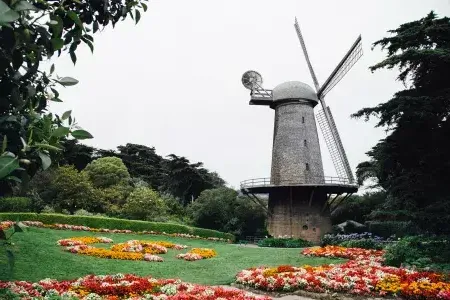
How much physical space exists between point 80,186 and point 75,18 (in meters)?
37.4

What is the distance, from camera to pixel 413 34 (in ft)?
52.1

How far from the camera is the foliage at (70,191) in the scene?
36.8 metres

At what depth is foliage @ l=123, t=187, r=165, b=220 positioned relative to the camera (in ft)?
117

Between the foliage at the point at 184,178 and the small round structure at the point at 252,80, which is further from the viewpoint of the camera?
the foliage at the point at 184,178

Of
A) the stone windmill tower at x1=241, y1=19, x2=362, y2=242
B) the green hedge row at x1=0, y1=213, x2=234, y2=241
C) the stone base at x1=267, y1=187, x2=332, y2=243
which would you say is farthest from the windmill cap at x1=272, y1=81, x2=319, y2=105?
the green hedge row at x1=0, y1=213, x2=234, y2=241

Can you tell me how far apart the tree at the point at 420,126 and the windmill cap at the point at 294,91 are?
1759 centimetres

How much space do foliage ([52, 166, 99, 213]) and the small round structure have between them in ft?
59.0

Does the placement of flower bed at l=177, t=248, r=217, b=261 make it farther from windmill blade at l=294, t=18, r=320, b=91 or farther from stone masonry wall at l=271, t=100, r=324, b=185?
windmill blade at l=294, t=18, r=320, b=91

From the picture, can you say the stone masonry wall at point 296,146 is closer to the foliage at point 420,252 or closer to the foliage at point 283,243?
the foliage at point 283,243

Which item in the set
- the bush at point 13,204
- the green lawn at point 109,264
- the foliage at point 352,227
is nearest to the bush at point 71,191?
the bush at point 13,204

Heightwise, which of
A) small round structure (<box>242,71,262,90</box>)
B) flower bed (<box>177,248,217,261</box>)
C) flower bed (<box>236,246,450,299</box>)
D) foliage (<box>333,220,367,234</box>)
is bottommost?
flower bed (<box>236,246,450,299</box>)

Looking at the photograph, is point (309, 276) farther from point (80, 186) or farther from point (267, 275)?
point (80, 186)

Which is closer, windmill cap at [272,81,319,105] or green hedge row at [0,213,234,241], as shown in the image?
green hedge row at [0,213,234,241]

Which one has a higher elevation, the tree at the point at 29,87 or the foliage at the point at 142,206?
the foliage at the point at 142,206
